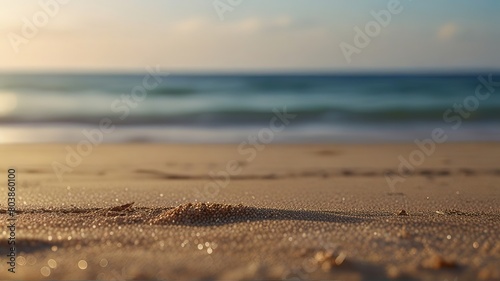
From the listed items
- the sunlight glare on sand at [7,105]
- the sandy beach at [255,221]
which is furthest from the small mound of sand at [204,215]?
the sunlight glare on sand at [7,105]

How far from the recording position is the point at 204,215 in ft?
11.4

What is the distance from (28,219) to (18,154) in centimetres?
447

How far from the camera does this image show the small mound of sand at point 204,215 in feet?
11.3

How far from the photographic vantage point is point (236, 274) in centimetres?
250

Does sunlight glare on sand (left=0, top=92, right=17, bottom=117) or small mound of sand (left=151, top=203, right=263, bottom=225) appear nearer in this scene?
small mound of sand (left=151, top=203, right=263, bottom=225)

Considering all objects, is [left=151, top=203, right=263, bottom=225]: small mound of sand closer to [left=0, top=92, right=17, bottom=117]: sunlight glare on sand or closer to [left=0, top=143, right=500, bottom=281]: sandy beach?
[left=0, top=143, right=500, bottom=281]: sandy beach

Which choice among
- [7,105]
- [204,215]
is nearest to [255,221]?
[204,215]

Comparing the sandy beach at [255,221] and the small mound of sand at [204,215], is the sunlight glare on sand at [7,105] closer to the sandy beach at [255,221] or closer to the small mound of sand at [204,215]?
the sandy beach at [255,221]

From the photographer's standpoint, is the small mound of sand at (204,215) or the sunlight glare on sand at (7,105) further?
the sunlight glare on sand at (7,105)

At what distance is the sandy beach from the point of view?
2.57 meters

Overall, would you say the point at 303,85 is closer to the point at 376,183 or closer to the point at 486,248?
the point at 376,183

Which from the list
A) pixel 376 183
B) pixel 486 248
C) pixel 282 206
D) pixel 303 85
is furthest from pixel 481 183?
pixel 303 85

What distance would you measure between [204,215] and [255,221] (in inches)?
11.7

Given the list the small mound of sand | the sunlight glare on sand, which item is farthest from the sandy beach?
the sunlight glare on sand
